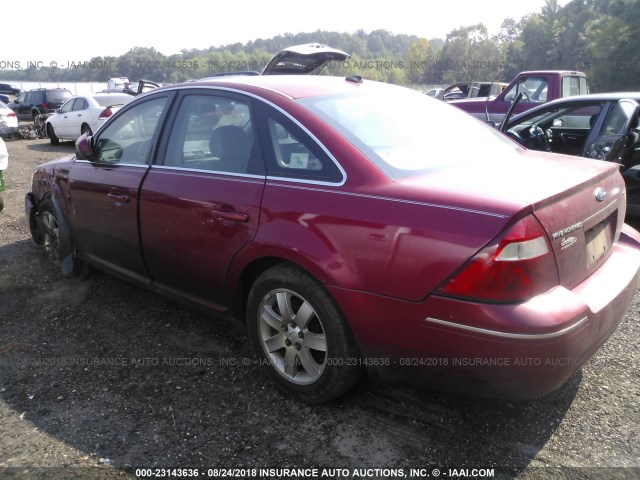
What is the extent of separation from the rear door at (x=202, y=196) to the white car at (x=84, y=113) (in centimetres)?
1114

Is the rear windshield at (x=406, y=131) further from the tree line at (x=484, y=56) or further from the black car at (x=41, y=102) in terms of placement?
the black car at (x=41, y=102)

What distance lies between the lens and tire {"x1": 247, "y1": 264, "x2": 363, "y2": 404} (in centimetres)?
245

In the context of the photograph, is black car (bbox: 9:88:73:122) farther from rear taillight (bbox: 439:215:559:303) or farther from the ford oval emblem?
rear taillight (bbox: 439:215:559:303)

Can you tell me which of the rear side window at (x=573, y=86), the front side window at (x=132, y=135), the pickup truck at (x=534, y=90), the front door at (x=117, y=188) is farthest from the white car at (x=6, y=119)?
the rear side window at (x=573, y=86)

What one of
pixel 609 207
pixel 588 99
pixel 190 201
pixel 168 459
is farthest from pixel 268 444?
pixel 588 99

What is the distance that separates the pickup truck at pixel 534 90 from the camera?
34.4 feet

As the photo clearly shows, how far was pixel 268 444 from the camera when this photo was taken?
241 cm

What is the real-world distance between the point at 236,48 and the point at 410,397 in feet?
336

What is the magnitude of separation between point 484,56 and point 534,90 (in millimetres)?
71445

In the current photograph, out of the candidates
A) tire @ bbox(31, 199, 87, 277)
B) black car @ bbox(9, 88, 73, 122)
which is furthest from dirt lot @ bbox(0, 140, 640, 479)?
black car @ bbox(9, 88, 73, 122)

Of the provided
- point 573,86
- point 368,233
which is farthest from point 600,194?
point 573,86

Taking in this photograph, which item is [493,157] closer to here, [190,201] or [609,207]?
[609,207]

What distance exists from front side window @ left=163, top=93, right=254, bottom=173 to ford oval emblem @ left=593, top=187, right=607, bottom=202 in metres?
1.74

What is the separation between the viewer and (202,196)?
2914 mm
